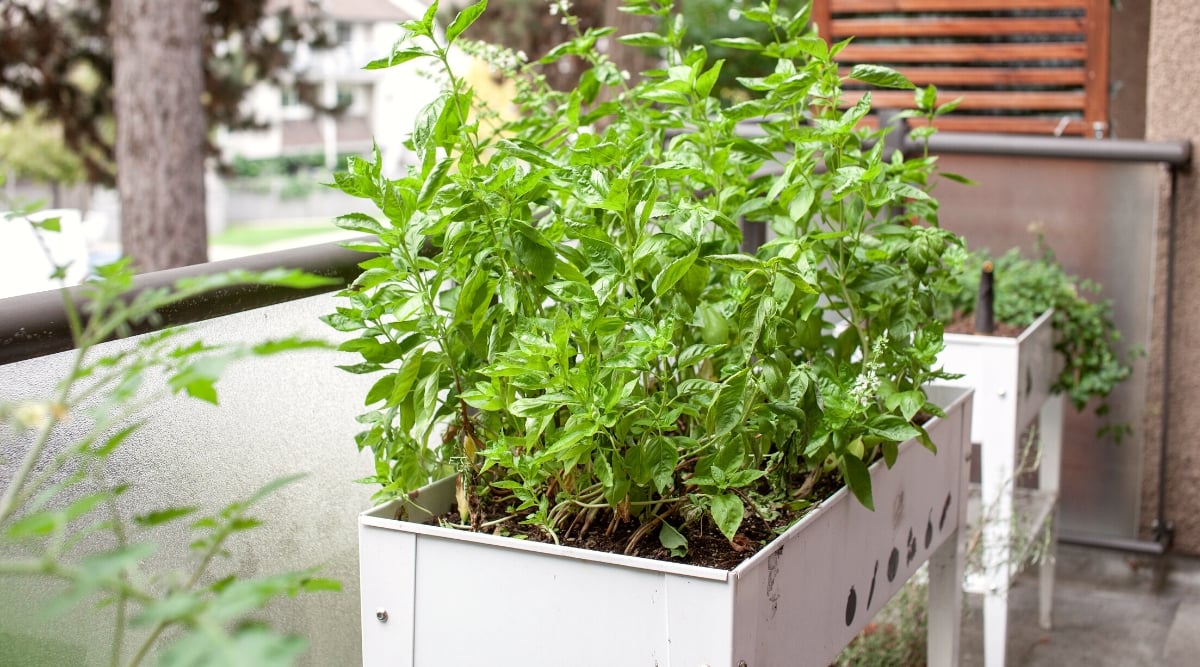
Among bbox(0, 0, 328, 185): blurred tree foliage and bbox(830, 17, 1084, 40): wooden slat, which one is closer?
bbox(830, 17, 1084, 40): wooden slat

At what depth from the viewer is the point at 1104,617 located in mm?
2791

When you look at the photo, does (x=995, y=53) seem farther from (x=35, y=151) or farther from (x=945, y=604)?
(x=35, y=151)

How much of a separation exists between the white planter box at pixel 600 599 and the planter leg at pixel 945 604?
44cm

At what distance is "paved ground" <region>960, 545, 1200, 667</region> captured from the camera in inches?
102

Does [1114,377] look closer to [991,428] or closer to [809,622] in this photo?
[991,428]

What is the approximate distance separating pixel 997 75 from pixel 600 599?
292 centimetres

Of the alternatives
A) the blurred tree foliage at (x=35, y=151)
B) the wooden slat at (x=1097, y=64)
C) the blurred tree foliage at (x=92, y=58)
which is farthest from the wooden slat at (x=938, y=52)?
the blurred tree foliage at (x=35, y=151)

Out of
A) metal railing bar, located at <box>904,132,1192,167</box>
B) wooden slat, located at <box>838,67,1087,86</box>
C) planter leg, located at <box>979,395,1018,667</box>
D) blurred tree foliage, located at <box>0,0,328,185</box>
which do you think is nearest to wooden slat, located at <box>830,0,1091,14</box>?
wooden slat, located at <box>838,67,1087,86</box>

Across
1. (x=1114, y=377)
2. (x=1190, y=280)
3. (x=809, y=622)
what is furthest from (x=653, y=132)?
(x=1190, y=280)

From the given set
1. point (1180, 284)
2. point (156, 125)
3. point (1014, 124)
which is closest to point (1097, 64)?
point (1014, 124)

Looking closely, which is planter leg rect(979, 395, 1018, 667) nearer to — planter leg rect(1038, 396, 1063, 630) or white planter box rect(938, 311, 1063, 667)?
white planter box rect(938, 311, 1063, 667)

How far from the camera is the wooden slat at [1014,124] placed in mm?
3371

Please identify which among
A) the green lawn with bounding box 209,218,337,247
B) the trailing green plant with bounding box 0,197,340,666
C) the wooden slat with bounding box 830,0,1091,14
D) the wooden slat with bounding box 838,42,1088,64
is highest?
the wooden slat with bounding box 830,0,1091,14

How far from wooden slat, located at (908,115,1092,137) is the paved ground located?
1153 mm
